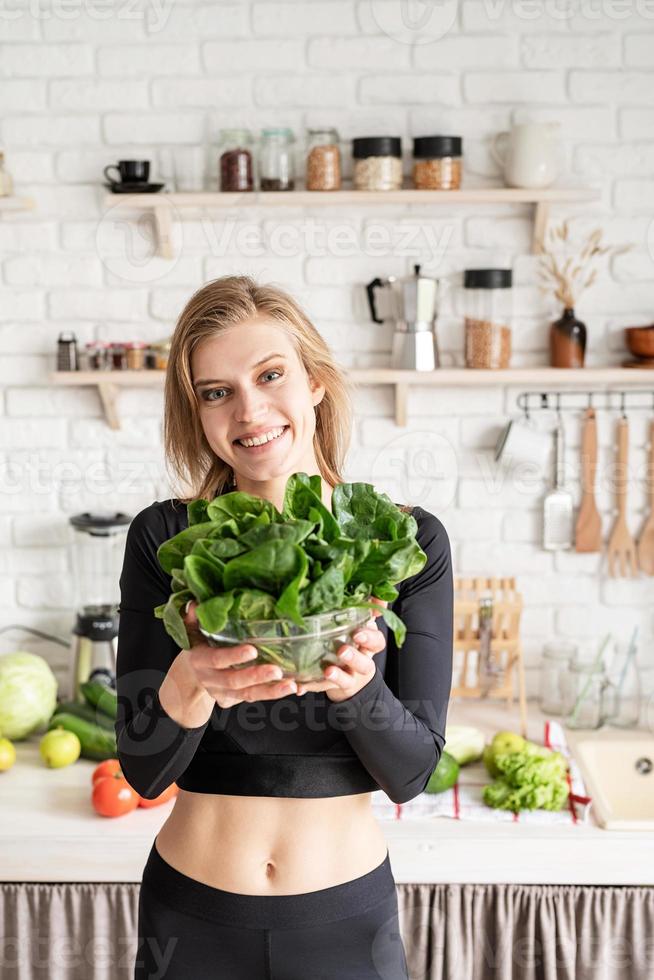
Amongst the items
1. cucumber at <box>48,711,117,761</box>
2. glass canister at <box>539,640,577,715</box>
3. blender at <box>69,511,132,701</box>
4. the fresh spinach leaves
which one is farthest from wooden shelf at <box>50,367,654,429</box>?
the fresh spinach leaves

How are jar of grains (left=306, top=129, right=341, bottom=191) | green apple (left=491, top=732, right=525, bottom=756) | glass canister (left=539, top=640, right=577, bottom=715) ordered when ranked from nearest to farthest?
green apple (left=491, top=732, right=525, bottom=756) < jar of grains (left=306, top=129, right=341, bottom=191) < glass canister (left=539, top=640, right=577, bottom=715)

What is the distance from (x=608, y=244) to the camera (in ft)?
7.61

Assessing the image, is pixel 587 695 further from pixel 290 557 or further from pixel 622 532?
pixel 290 557

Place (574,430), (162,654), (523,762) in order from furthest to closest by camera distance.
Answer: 1. (574,430)
2. (523,762)
3. (162,654)

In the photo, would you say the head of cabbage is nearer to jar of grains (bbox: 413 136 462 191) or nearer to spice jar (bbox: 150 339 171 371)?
spice jar (bbox: 150 339 171 371)

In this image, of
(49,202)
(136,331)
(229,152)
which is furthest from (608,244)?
(49,202)

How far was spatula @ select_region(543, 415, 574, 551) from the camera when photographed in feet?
7.82

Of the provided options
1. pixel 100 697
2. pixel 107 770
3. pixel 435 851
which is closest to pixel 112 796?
pixel 107 770

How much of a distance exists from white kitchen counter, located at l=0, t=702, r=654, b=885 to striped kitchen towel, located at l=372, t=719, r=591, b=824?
13mm

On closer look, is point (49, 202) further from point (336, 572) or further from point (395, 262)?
point (336, 572)

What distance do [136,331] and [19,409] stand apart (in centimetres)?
33

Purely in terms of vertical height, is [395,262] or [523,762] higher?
[395,262]

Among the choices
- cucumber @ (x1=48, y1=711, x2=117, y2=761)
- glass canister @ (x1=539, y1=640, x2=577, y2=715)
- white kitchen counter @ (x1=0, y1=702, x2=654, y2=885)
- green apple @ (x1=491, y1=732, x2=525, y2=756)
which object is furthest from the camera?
glass canister @ (x1=539, y1=640, x2=577, y2=715)

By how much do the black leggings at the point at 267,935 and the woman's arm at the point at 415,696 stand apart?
0.47ft
